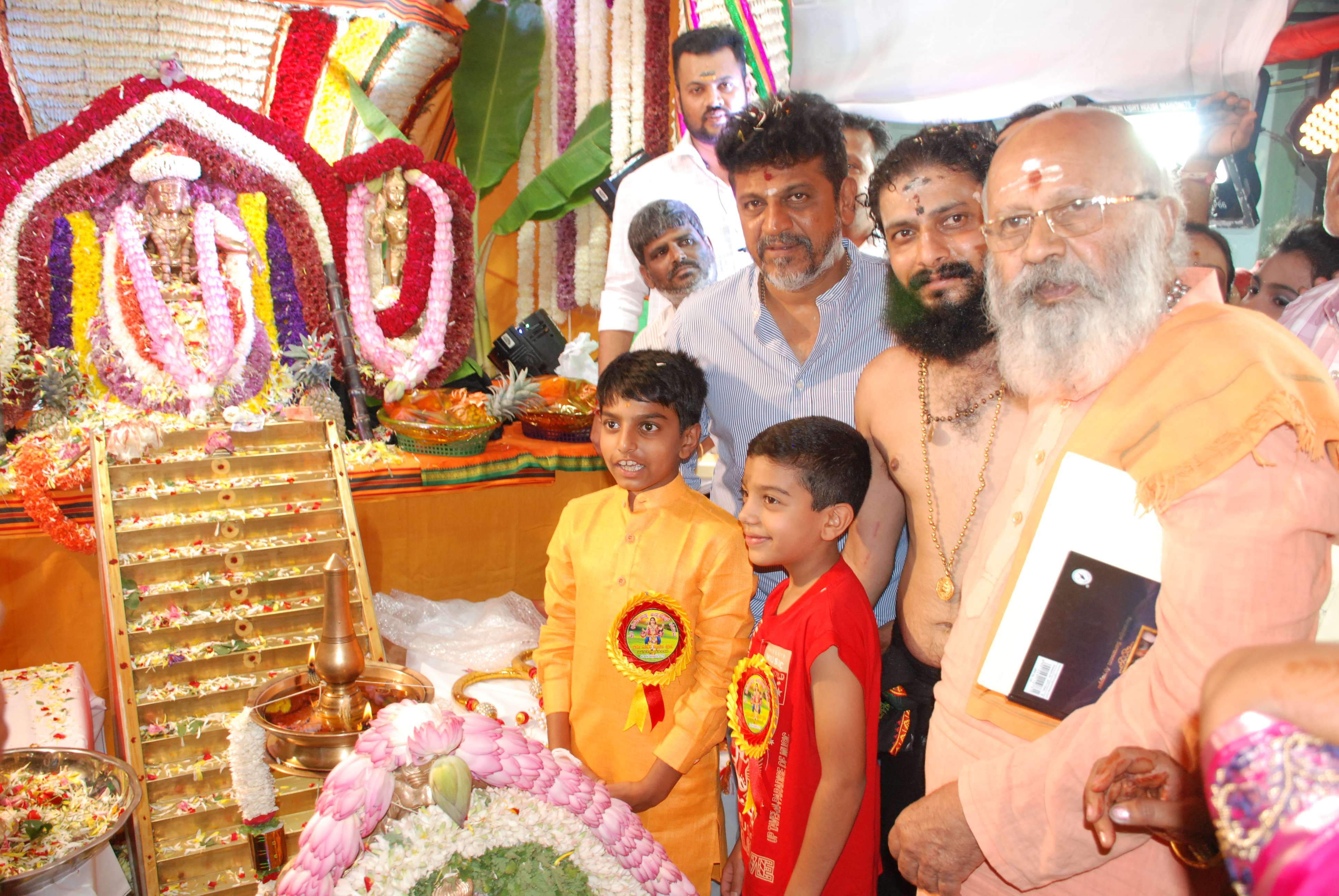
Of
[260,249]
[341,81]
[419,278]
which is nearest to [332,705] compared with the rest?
[260,249]

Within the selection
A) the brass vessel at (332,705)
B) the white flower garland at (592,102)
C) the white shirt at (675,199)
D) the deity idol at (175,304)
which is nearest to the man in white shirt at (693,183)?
the white shirt at (675,199)

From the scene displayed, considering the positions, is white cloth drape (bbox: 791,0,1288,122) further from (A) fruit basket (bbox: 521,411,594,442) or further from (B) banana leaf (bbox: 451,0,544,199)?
(A) fruit basket (bbox: 521,411,594,442)

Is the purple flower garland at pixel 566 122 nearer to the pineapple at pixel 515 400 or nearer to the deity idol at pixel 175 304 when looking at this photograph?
the pineapple at pixel 515 400

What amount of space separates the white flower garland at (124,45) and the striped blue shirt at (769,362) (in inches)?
131

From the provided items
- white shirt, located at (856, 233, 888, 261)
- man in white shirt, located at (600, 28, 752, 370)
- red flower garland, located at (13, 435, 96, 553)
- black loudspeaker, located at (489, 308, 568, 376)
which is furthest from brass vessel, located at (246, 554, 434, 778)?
black loudspeaker, located at (489, 308, 568, 376)

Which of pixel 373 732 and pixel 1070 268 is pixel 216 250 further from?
pixel 1070 268

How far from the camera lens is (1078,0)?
3.79m

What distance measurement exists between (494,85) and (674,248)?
8.03 ft

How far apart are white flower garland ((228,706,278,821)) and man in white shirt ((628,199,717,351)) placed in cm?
213

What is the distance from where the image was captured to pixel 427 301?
15.0 ft

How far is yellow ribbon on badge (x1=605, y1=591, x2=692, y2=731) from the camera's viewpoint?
1960mm

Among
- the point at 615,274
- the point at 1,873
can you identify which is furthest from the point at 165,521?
the point at 615,274

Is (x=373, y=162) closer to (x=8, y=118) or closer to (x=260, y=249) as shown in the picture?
(x=260, y=249)

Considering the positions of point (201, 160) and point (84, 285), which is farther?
point (201, 160)
